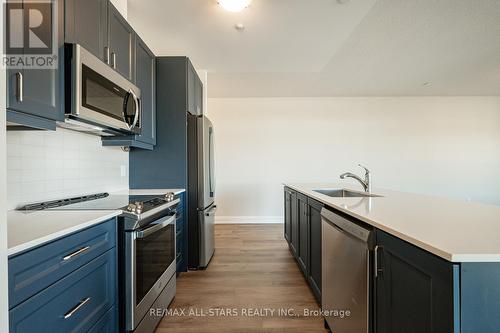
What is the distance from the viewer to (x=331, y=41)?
114 inches

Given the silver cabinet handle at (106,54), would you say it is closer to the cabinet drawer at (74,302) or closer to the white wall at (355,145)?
the cabinet drawer at (74,302)

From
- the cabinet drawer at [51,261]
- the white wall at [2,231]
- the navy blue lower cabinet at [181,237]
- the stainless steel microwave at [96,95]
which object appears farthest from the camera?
the navy blue lower cabinet at [181,237]

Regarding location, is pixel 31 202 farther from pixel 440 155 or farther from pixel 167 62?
pixel 440 155

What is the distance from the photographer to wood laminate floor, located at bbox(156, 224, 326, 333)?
1856 millimetres

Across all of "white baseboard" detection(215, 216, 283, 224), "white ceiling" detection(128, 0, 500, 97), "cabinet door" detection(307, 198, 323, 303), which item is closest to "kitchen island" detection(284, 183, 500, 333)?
"cabinet door" detection(307, 198, 323, 303)

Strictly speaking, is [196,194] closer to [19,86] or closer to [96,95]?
[96,95]

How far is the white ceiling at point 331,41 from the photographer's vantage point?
233 centimetres

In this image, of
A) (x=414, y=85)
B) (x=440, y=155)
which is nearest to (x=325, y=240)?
(x=414, y=85)

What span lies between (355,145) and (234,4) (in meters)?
4.11

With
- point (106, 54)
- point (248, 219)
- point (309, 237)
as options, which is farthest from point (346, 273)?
point (248, 219)

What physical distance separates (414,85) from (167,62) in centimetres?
422

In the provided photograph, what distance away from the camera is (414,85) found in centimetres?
Result: 462

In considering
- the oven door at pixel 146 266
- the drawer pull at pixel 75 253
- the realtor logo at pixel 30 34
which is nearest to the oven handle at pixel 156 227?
the oven door at pixel 146 266

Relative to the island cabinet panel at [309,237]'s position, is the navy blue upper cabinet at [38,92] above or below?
above
